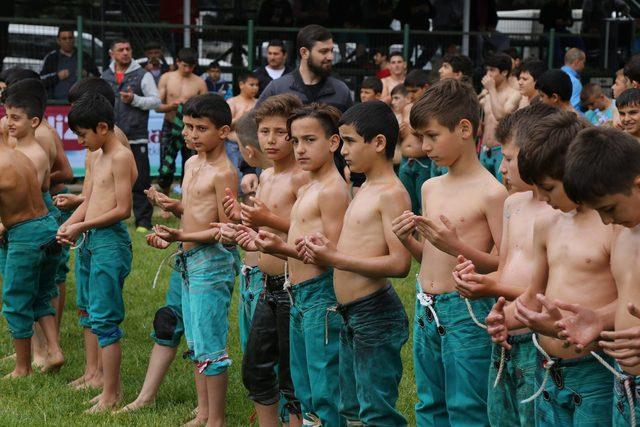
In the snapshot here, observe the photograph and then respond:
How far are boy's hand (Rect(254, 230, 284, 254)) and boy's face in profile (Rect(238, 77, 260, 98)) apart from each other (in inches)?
366

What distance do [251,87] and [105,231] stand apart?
7.40 meters

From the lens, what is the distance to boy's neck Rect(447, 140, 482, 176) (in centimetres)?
508

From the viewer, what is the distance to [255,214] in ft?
18.8

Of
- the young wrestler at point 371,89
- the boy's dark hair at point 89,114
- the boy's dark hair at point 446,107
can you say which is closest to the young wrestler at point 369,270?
the boy's dark hair at point 446,107

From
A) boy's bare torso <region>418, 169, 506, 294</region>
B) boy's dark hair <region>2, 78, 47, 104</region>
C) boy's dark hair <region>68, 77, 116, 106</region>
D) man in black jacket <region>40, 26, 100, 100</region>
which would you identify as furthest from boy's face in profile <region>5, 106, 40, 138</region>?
man in black jacket <region>40, 26, 100, 100</region>

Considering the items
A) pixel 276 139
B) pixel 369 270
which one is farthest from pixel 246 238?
pixel 369 270

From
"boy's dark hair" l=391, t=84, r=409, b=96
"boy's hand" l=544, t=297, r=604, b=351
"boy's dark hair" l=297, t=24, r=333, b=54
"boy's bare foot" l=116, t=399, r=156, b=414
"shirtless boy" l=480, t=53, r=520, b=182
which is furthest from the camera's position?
"boy's dark hair" l=391, t=84, r=409, b=96

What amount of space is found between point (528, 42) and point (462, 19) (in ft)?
3.93

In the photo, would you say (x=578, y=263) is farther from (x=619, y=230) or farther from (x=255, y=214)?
(x=255, y=214)

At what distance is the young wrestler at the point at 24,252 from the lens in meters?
7.67

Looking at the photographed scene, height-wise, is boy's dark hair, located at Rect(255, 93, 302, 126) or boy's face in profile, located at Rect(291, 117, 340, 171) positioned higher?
boy's dark hair, located at Rect(255, 93, 302, 126)

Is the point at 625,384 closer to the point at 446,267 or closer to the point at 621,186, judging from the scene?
the point at 621,186

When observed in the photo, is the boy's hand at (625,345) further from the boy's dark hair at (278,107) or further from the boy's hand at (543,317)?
the boy's dark hair at (278,107)

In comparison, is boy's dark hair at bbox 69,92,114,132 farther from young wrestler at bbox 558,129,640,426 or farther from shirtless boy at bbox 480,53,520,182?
shirtless boy at bbox 480,53,520,182
